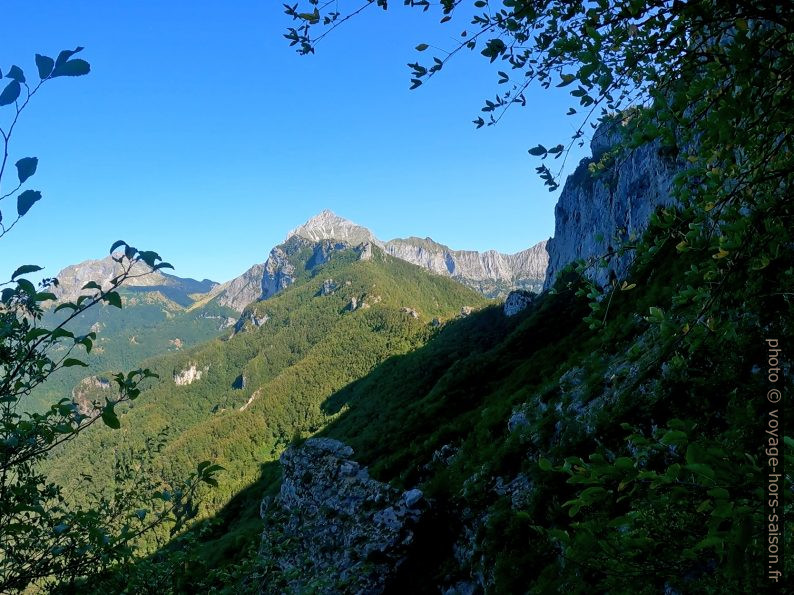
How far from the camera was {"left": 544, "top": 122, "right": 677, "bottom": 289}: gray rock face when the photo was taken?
34.4 metres

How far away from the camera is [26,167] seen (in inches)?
105

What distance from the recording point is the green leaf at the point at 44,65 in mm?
2494

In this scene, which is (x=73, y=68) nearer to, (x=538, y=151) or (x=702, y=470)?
(x=538, y=151)

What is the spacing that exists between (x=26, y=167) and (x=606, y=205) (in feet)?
450

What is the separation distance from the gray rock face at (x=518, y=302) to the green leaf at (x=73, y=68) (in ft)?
448

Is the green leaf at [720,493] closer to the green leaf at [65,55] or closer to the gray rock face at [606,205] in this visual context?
the gray rock face at [606,205]

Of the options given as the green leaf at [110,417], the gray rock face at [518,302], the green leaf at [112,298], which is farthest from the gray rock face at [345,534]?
the gray rock face at [518,302]

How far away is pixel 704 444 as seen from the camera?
9.41ft

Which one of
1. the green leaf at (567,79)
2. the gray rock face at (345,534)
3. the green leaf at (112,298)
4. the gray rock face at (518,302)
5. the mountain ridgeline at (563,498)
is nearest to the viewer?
the mountain ridgeline at (563,498)

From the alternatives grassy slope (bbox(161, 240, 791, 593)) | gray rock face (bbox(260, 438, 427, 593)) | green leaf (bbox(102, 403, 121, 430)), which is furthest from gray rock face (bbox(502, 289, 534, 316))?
green leaf (bbox(102, 403, 121, 430))

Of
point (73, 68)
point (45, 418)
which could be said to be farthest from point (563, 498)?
point (73, 68)

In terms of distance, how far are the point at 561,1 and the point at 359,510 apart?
17273mm

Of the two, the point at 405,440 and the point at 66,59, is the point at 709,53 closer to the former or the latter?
the point at 66,59

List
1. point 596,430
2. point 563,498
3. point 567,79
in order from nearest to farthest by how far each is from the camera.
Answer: point 567,79 < point 563,498 < point 596,430
